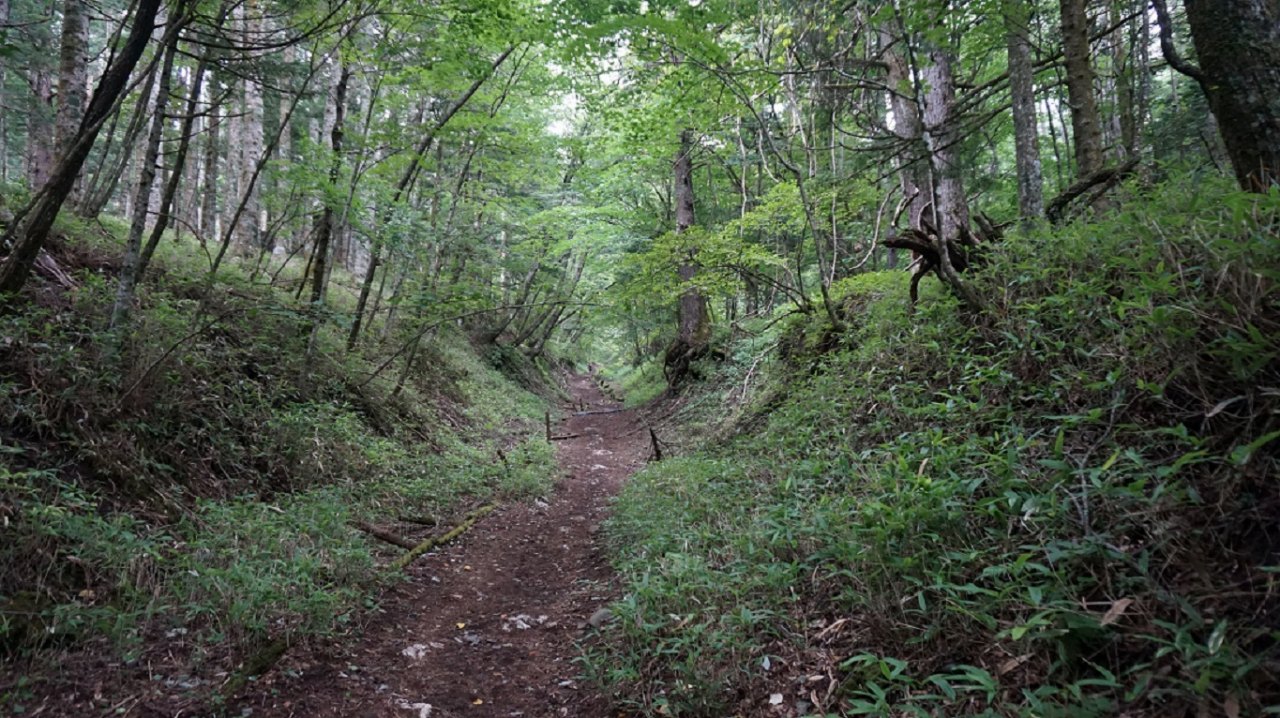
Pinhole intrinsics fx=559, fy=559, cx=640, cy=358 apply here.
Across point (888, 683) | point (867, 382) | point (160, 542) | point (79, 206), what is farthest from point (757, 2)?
point (79, 206)

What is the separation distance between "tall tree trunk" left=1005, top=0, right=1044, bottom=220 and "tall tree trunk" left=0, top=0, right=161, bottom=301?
341 inches

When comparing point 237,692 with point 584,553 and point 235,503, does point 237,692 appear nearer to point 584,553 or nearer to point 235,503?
point 235,503

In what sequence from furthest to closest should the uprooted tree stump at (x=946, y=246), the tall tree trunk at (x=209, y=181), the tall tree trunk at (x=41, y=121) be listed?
the tall tree trunk at (x=209, y=181) < the tall tree trunk at (x=41, y=121) < the uprooted tree stump at (x=946, y=246)

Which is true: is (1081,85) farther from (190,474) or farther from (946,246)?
(190,474)

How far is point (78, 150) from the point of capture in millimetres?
5168

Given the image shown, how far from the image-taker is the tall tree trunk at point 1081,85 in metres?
5.47

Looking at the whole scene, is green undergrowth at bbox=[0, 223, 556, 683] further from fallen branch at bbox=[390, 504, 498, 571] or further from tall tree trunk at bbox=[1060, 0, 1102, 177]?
tall tree trunk at bbox=[1060, 0, 1102, 177]

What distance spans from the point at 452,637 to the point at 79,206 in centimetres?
1023

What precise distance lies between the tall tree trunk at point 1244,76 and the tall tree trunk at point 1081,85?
5.93ft

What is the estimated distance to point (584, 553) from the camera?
266 inches

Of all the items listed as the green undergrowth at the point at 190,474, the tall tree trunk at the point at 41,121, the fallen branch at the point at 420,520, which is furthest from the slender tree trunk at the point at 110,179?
the fallen branch at the point at 420,520

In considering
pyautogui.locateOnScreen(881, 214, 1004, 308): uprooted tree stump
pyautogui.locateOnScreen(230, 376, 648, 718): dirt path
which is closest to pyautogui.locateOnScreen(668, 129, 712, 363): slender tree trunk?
pyautogui.locateOnScreen(881, 214, 1004, 308): uprooted tree stump

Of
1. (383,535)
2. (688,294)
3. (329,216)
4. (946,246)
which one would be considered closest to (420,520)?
(383,535)

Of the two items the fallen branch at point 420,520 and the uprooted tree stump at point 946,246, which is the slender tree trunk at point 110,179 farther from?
the uprooted tree stump at point 946,246
